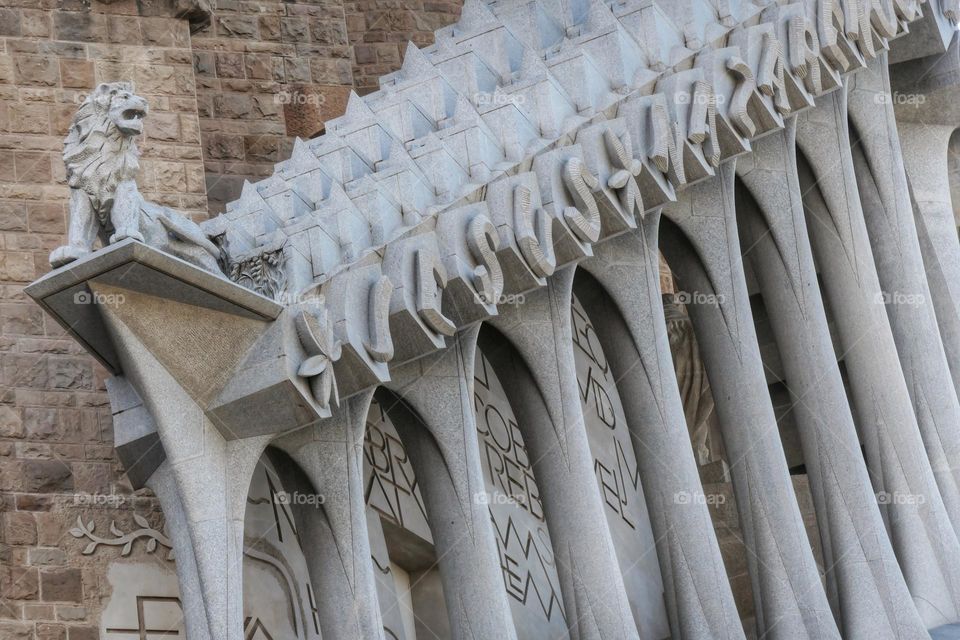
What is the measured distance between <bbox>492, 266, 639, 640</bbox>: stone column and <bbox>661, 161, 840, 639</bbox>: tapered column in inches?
63.9

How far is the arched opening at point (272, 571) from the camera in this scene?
13.7 meters

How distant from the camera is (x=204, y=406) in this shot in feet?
39.4

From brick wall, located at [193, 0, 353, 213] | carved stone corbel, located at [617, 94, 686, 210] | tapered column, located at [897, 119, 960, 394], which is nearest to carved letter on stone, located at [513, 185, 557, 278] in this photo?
carved stone corbel, located at [617, 94, 686, 210]

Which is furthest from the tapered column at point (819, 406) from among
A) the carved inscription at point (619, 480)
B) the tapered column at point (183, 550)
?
the tapered column at point (183, 550)

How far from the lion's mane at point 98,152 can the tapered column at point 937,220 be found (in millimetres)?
9224

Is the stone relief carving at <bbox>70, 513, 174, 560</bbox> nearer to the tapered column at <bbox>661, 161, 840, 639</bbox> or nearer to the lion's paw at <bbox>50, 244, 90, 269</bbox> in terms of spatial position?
the lion's paw at <bbox>50, 244, 90, 269</bbox>

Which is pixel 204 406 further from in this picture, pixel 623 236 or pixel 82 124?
pixel 623 236

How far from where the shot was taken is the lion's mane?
11781 mm

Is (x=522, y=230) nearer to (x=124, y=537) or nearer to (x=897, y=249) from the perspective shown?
(x=124, y=537)

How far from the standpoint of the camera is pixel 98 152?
11.8 m

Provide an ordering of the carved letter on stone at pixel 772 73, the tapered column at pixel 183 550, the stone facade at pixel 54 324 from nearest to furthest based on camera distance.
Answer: the tapered column at pixel 183 550 < the stone facade at pixel 54 324 < the carved letter on stone at pixel 772 73

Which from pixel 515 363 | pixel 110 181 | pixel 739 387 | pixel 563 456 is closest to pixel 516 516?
pixel 563 456

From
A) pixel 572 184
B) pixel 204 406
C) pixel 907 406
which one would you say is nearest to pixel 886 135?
pixel 907 406

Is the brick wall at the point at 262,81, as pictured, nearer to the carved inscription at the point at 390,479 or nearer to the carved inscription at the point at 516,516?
the carved inscription at the point at 516,516
